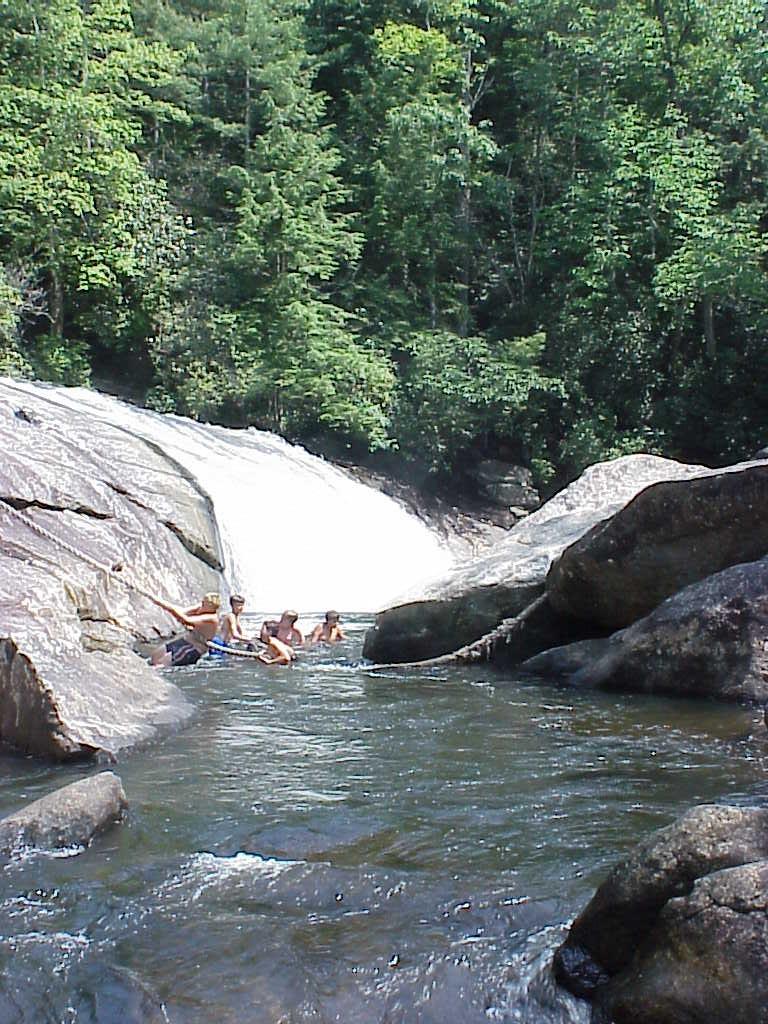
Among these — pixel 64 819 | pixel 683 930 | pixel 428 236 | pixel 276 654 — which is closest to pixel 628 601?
pixel 276 654

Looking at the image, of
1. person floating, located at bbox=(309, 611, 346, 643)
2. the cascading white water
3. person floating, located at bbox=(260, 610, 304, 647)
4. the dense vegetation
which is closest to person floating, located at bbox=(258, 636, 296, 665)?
person floating, located at bbox=(260, 610, 304, 647)

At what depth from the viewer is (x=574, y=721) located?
7047 millimetres

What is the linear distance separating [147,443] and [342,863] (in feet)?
35.0

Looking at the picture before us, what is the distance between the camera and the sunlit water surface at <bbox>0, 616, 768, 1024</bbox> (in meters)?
3.49

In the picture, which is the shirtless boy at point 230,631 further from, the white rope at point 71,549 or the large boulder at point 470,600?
the large boulder at point 470,600

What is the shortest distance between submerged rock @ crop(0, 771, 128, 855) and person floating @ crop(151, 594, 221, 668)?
4700 mm

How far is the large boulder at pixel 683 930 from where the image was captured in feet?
9.75

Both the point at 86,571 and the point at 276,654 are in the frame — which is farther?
the point at 86,571

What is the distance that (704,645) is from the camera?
7383 millimetres

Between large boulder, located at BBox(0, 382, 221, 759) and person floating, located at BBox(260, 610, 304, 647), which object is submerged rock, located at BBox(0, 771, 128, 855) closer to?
large boulder, located at BBox(0, 382, 221, 759)

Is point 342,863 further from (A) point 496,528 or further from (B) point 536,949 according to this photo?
(A) point 496,528

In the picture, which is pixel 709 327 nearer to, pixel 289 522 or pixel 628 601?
pixel 289 522

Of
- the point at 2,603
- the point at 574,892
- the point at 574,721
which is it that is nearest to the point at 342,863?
the point at 574,892

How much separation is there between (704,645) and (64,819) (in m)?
4.30
